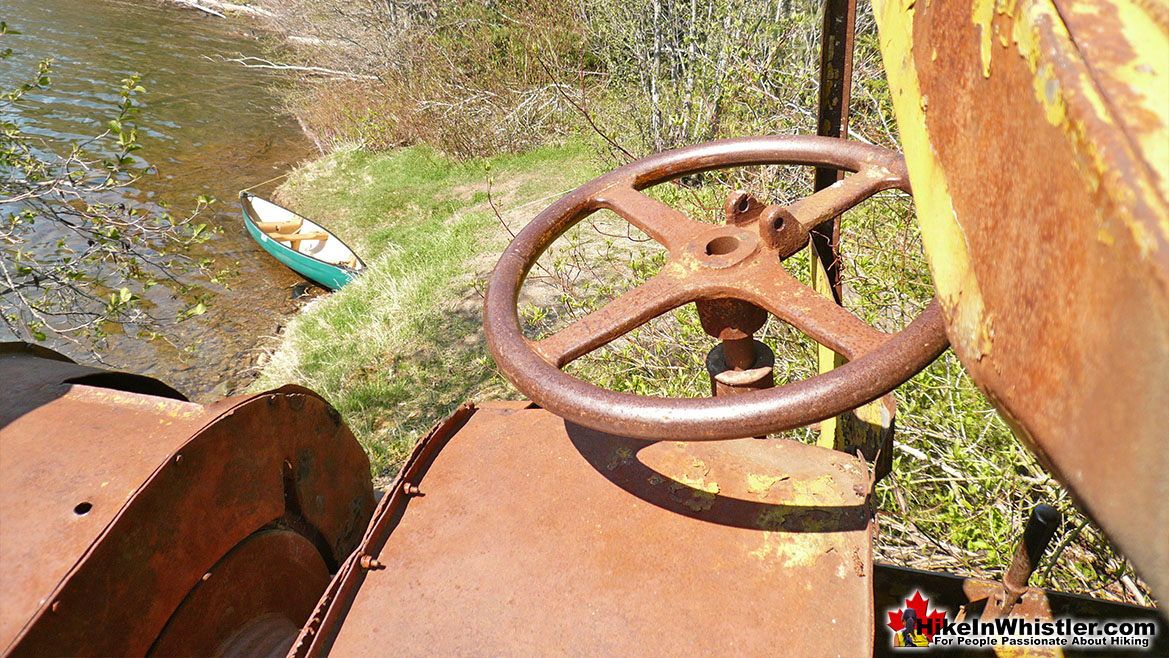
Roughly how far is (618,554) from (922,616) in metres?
1.02

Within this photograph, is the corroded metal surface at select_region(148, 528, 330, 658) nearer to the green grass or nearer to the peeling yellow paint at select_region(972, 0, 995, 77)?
the peeling yellow paint at select_region(972, 0, 995, 77)

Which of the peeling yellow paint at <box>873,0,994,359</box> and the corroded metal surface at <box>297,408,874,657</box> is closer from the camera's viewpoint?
the peeling yellow paint at <box>873,0,994,359</box>

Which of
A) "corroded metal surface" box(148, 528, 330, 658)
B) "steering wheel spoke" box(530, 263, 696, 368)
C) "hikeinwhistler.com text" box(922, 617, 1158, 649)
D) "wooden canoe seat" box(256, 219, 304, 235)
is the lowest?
"wooden canoe seat" box(256, 219, 304, 235)

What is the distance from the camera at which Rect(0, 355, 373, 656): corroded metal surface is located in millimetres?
1279

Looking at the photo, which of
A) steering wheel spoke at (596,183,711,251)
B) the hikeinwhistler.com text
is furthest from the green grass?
steering wheel spoke at (596,183,711,251)

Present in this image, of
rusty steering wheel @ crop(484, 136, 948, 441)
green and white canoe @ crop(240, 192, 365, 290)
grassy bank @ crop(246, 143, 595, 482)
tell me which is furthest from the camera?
green and white canoe @ crop(240, 192, 365, 290)

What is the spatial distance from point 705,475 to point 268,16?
17645 millimetres

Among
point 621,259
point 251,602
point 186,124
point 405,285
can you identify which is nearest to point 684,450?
point 251,602

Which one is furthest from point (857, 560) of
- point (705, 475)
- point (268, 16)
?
point (268, 16)

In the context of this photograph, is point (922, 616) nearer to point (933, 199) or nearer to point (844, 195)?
point (844, 195)

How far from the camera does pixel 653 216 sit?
5.60ft

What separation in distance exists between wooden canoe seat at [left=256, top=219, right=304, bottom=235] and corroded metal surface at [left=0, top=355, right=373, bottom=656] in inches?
294

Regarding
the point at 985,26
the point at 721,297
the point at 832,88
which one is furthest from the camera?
the point at 832,88

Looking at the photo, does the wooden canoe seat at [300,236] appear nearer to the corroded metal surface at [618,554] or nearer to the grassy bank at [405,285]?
the grassy bank at [405,285]
